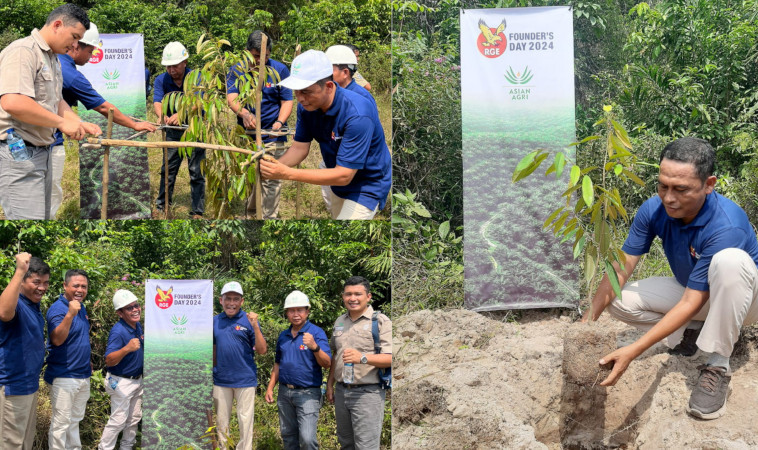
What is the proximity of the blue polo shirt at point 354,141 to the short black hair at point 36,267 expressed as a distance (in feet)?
4.51

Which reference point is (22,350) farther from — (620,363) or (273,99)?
(273,99)

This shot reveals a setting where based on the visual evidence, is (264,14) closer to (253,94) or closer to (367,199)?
(253,94)

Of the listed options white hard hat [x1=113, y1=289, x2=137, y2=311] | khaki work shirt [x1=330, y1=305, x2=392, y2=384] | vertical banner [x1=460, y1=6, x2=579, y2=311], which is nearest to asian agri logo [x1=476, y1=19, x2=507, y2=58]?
vertical banner [x1=460, y1=6, x2=579, y2=311]

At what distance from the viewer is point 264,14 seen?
945 cm

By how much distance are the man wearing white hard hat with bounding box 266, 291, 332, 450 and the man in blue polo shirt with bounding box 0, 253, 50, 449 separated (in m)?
1.06

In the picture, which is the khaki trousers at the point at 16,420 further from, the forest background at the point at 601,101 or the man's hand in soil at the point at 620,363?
the man's hand in soil at the point at 620,363

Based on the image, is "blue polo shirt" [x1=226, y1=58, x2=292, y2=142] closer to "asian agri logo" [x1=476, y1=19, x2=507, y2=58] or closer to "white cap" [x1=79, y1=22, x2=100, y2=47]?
"white cap" [x1=79, y1=22, x2=100, y2=47]

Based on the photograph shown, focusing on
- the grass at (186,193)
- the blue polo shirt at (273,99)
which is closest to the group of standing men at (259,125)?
the grass at (186,193)

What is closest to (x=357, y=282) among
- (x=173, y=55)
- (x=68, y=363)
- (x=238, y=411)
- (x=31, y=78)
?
(x=238, y=411)

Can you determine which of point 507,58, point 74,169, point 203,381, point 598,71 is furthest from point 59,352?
point 598,71

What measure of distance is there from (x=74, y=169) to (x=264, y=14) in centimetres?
322

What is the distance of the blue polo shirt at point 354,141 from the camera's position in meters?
3.83

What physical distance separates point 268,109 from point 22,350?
9.37 ft

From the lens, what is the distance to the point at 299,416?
12.2ft
